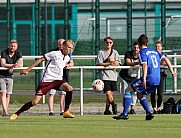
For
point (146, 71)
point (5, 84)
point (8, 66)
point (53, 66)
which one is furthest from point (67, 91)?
point (5, 84)

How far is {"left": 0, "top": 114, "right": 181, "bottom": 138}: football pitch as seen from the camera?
13734 mm

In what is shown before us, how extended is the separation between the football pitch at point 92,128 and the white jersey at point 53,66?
35.8 inches

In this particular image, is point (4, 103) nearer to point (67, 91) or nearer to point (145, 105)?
point (67, 91)

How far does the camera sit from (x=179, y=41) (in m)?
30.4

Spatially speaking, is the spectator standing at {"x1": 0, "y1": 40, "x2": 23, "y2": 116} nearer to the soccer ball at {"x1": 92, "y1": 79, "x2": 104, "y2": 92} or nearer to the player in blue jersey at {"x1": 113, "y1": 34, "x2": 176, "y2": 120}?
the soccer ball at {"x1": 92, "y1": 79, "x2": 104, "y2": 92}

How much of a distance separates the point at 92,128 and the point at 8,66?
579cm

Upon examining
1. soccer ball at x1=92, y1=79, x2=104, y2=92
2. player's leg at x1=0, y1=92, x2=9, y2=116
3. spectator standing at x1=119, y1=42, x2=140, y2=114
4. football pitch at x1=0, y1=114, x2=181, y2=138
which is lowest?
football pitch at x1=0, y1=114, x2=181, y2=138

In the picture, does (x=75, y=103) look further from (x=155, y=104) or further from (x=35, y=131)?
(x=35, y=131)

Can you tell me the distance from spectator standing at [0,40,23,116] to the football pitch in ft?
8.68

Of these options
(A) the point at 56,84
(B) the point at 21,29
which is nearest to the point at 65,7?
(B) the point at 21,29

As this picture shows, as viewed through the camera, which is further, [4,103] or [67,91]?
[4,103]

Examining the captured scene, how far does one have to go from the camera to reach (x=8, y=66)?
67.4ft

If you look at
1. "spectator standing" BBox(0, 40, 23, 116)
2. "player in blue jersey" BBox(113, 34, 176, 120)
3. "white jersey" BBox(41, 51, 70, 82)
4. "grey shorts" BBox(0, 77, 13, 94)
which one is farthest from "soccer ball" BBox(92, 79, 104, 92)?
"player in blue jersey" BBox(113, 34, 176, 120)

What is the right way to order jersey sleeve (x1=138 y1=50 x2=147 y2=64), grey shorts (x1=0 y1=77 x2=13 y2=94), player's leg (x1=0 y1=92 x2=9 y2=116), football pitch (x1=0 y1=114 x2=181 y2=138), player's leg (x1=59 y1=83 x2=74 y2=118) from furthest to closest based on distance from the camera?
grey shorts (x1=0 y1=77 x2=13 y2=94)
player's leg (x1=0 y1=92 x2=9 y2=116)
player's leg (x1=59 y1=83 x2=74 y2=118)
jersey sleeve (x1=138 y1=50 x2=147 y2=64)
football pitch (x1=0 y1=114 x2=181 y2=138)
